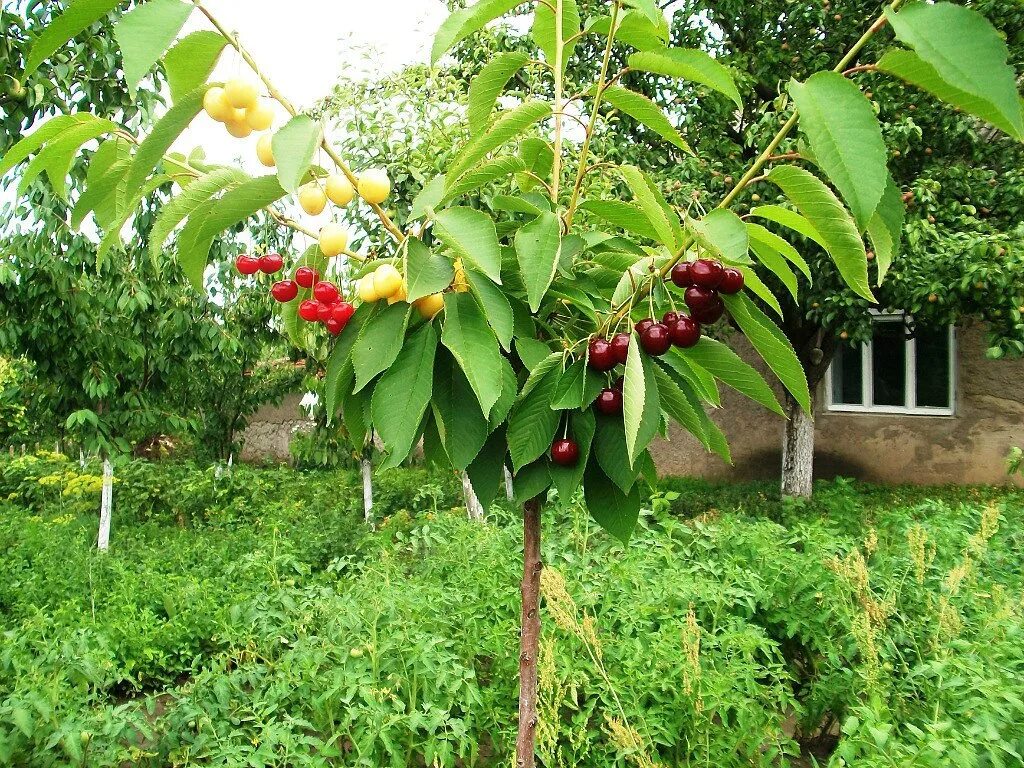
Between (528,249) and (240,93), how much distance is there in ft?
1.18

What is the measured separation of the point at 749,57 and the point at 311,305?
6758mm

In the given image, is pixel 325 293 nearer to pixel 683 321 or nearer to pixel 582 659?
pixel 683 321

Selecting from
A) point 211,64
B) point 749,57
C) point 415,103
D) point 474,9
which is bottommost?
point 211,64

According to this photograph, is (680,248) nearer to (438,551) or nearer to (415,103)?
(438,551)

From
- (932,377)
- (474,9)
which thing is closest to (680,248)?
(474,9)

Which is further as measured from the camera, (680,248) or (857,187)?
(680,248)

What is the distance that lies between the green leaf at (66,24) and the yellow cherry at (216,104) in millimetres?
117

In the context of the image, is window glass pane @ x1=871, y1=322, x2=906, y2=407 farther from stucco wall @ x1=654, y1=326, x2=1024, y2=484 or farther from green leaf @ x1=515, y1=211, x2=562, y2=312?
green leaf @ x1=515, y1=211, x2=562, y2=312

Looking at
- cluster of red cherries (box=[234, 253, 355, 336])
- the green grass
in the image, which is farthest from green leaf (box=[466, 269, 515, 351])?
the green grass

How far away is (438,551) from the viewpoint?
12.5 ft

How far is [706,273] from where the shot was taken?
84cm

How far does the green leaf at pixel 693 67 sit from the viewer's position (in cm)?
82

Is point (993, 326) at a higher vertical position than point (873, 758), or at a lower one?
higher

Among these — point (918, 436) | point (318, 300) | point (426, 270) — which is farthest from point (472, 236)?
point (918, 436)
